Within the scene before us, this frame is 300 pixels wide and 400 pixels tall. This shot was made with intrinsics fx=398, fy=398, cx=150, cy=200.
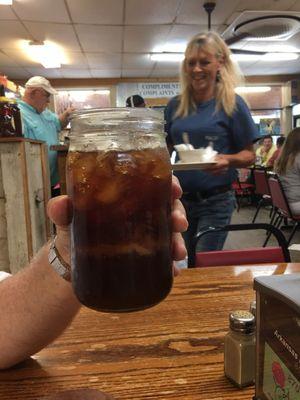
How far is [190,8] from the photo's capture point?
17.0 ft

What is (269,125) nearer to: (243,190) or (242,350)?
(243,190)

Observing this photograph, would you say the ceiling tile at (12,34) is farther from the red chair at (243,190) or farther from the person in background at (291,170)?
the red chair at (243,190)

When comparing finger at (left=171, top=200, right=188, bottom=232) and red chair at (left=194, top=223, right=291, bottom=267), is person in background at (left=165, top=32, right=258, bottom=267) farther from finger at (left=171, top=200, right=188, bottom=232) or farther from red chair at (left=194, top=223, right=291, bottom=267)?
finger at (left=171, top=200, right=188, bottom=232)

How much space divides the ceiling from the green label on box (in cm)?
506

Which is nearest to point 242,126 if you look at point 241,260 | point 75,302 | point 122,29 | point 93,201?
point 241,260

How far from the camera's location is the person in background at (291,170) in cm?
432

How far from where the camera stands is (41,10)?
16.8 feet

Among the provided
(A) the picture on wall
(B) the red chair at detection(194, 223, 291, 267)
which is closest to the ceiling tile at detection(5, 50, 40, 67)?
(A) the picture on wall

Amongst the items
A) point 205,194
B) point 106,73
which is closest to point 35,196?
point 205,194

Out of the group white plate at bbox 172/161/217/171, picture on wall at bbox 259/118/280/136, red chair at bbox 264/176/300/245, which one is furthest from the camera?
picture on wall at bbox 259/118/280/136

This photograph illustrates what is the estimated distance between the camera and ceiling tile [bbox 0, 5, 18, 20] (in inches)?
198

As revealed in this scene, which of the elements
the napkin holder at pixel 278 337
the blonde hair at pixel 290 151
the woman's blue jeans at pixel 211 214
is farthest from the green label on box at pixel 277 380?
the blonde hair at pixel 290 151

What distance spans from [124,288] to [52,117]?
14.3 ft

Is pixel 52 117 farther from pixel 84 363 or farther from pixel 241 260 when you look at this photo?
pixel 84 363
